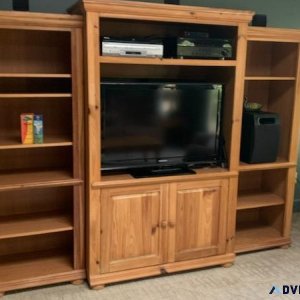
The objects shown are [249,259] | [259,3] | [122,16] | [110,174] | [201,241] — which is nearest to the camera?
[122,16]

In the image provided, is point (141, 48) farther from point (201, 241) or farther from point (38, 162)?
point (201, 241)

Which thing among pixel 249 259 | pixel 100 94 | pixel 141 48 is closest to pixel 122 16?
pixel 141 48

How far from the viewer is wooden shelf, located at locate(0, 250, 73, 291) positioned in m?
2.57

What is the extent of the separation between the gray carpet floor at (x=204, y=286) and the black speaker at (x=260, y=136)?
2.71 ft

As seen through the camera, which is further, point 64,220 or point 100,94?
point 64,220

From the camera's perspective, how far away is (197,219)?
2801 mm

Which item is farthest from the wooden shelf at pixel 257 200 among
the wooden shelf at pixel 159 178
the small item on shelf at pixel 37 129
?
the small item on shelf at pixel 37 129

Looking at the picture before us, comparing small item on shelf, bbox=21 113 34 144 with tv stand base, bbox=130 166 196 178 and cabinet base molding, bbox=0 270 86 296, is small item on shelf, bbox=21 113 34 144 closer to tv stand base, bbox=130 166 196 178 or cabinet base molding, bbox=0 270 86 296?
tv stand base, bbox=130 166 196 178

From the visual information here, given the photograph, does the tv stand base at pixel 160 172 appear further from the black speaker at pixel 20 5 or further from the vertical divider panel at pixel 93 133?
the black speaker at pixel 20 5

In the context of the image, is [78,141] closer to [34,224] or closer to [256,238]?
[34,224]

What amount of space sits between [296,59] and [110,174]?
1.71 meters

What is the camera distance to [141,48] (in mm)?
2469

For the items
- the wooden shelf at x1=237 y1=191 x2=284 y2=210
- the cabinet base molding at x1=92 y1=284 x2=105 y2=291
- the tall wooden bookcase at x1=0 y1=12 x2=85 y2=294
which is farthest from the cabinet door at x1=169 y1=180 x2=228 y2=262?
the tall wooden bookcase at x1=0 y1=12 x2=85 y2=294

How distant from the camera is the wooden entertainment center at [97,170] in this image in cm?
243
